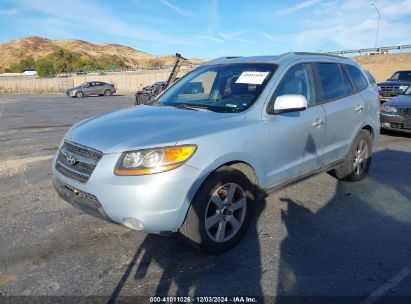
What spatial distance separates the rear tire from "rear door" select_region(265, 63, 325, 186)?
37.0 inches

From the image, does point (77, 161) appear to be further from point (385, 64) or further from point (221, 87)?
point (385, 64)

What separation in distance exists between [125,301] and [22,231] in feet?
5.73

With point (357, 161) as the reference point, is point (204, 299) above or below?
below

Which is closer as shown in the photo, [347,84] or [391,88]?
[347,84]

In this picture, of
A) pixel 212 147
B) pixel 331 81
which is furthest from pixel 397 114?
pixel 212 147

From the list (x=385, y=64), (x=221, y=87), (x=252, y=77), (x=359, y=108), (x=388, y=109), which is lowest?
(x=388, y=109)

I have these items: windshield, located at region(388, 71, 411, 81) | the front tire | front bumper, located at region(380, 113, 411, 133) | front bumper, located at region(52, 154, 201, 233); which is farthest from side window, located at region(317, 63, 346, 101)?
windshield, located at region(388, 71, 411, 81)

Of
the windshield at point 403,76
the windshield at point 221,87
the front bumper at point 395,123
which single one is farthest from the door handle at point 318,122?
the windshield at point 403,76

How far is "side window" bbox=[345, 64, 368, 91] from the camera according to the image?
17.7 ft

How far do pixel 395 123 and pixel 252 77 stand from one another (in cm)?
680

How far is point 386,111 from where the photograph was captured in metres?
9.66

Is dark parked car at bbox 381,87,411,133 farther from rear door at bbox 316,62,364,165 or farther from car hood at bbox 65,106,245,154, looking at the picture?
car hood at bbox 65,106,245,154

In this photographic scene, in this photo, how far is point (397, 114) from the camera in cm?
940

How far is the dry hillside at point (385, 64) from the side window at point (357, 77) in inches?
1380
